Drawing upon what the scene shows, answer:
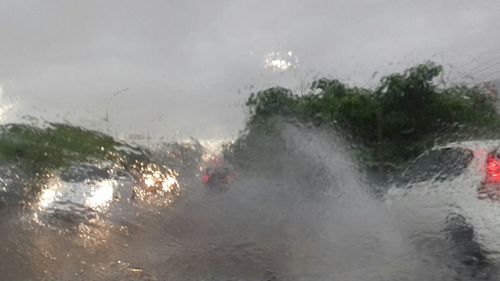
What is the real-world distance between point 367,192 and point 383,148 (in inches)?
23.6

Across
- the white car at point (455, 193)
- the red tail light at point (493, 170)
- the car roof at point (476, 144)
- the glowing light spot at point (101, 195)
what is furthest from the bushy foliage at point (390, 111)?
the glowing light spot at point (101, 195)

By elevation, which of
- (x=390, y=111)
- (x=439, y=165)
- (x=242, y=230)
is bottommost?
(x=242, y=230)

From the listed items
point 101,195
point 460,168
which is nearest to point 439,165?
point 460,168

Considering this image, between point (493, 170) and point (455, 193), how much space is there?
0.57m

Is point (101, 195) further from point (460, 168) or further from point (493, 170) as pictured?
point (493, 170)

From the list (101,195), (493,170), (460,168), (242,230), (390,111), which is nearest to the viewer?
(493,170)

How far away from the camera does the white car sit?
680cm

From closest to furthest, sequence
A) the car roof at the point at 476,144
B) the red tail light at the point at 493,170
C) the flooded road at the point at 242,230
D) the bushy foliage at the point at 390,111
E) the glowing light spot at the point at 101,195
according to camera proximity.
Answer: the red tail light at the point at 493,170
the flooded road at the point at 242,230
the car roof at the point at 476,144
the bushy foliage at the point at 390,111
the glowing light spot at the point at 101,195

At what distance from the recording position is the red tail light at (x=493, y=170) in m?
6.73

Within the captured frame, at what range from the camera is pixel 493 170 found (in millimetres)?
6754

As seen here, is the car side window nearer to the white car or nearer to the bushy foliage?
the white car

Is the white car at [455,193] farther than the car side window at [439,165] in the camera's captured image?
No

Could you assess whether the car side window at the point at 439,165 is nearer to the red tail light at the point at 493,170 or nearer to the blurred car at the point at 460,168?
the blurred car at the point at 460,168

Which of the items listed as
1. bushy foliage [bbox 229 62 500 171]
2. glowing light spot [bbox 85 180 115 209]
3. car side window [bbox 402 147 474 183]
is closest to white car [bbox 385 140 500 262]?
car side window [bbox 402 147 474 183]
